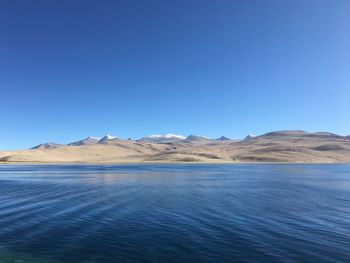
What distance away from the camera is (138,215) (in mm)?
41750

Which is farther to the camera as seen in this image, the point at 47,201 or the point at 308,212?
the point at 47,201

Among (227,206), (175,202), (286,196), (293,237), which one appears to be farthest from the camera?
(286,196)

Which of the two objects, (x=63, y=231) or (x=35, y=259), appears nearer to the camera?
(x=35, y=259)

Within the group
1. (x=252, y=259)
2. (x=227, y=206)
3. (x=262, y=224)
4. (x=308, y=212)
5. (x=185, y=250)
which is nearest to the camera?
(x=252, y=259)

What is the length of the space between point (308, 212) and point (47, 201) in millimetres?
36920

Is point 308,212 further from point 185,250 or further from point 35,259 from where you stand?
point 35,259

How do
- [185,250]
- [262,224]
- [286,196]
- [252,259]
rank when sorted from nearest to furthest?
[252,259], [185,250], [262,224], [286,196]

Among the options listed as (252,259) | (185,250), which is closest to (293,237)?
(252,259)

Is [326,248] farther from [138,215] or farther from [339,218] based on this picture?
[138,215]

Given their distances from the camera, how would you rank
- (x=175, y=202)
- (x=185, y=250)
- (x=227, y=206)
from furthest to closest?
1. (x=175, y=202)
2. (x=227, y=206)
3. (x=185, y=250)

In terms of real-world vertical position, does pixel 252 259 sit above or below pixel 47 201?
below

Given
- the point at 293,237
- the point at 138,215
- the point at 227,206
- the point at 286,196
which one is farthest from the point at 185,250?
the point at 286,196

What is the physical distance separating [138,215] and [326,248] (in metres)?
21.6

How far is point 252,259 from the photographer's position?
24688 millimetres
